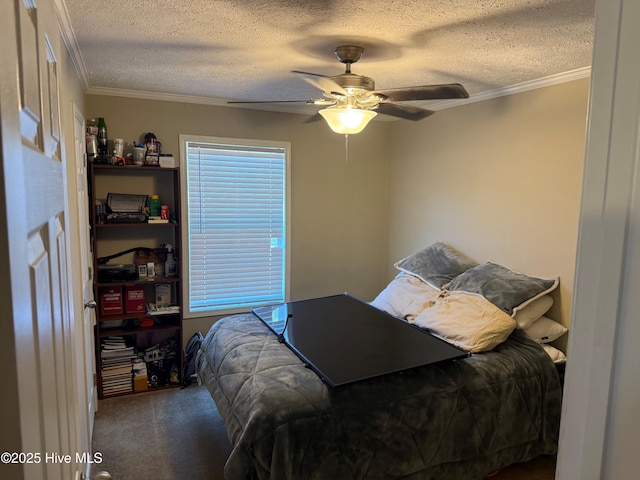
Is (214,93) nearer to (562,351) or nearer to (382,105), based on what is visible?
(382,105)

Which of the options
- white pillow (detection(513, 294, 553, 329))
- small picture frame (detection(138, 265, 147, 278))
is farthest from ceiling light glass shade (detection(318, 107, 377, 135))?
small picture frame (detection(138, 265, 147, 278))

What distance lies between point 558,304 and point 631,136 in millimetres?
2795

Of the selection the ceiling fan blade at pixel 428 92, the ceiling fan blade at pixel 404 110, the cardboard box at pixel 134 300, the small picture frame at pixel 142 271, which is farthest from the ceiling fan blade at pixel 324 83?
the cardboard box at pixel 134 300

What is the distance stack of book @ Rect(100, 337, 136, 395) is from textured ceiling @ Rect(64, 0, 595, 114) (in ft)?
6.83

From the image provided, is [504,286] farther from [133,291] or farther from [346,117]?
[133,291]

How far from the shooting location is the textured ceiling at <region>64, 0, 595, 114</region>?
5.95 ft

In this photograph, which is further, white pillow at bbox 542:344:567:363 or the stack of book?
the stack of book

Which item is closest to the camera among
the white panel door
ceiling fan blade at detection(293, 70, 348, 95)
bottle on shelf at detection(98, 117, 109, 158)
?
the white panel door

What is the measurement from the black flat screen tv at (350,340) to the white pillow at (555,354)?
30.0 inches

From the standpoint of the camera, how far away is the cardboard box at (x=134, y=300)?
136 inches

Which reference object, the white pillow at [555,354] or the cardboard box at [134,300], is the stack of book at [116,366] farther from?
the white pillow at [555,354]

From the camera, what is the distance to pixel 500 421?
242cm

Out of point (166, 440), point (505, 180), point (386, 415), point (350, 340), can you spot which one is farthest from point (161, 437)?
point (505, 180)

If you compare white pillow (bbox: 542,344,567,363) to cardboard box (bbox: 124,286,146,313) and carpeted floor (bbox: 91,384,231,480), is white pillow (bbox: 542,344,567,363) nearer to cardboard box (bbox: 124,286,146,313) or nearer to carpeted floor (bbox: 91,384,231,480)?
carpeted floor (bbox: 91,384,231,480)
